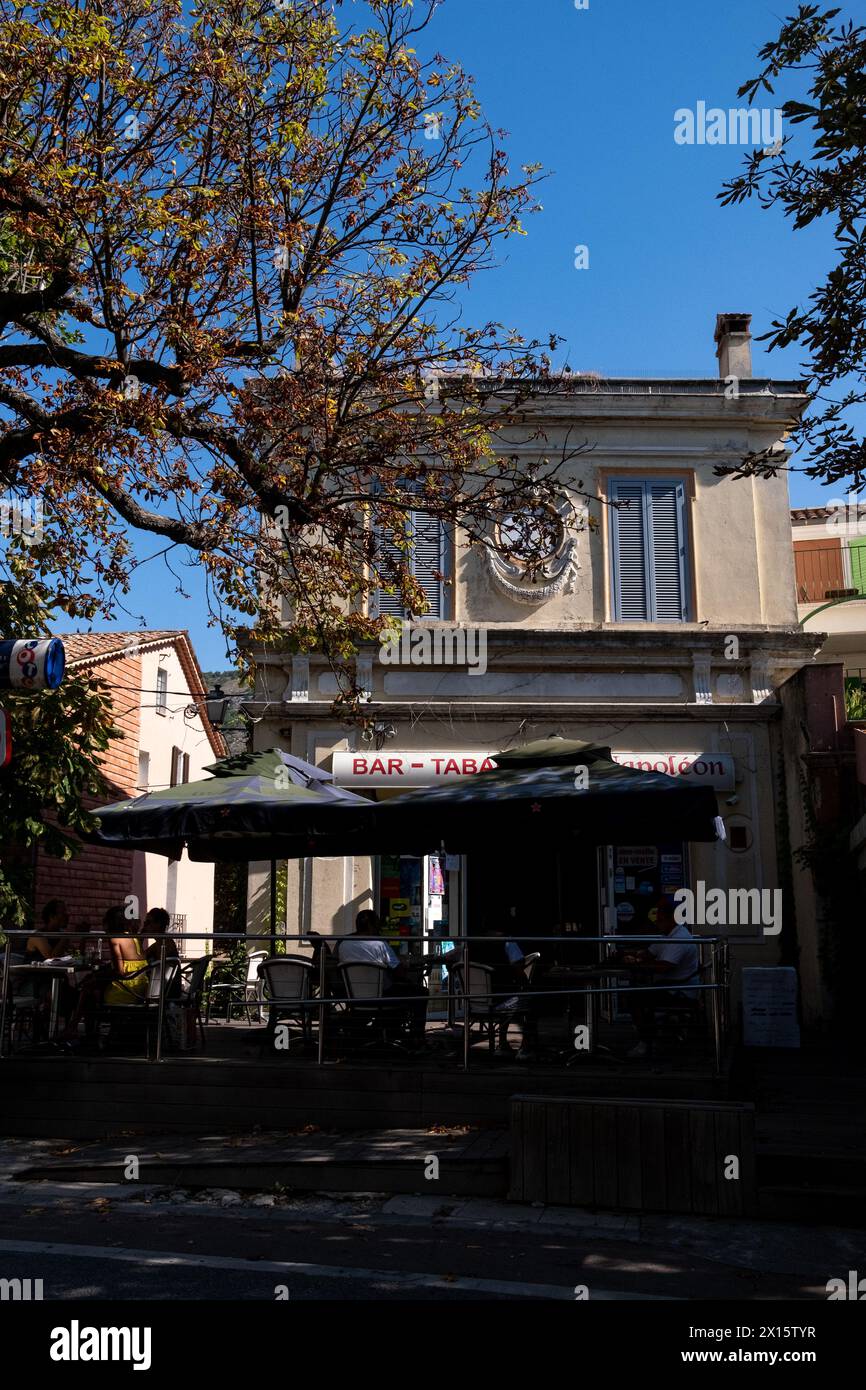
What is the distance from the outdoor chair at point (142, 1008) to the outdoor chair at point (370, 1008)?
1526 mm

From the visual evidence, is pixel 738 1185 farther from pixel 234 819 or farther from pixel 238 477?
pixel 238 477

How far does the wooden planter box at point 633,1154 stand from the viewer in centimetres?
723

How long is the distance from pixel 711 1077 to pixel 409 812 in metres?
3.33

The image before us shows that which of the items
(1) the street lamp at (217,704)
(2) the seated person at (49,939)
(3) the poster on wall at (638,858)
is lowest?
(2) the seated person at (49,939)

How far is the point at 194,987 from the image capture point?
422 inches

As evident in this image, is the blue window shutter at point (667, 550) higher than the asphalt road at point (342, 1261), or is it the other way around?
the blue window shutter at point (667, 550)

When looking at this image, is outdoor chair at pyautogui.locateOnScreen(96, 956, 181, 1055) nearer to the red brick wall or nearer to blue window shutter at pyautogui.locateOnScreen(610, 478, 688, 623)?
the red brick wall

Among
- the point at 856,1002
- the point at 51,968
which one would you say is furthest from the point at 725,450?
the point at 51,968

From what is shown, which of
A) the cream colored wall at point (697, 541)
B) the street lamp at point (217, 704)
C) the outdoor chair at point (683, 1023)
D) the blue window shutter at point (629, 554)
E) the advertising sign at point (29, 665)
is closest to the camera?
the advertising sign at point (29, 665)

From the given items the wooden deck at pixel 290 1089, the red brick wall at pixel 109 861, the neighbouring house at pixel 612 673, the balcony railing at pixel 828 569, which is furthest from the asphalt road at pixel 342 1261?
the balcony railing at pixel 828 569

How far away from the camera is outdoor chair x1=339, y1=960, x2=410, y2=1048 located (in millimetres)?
9945

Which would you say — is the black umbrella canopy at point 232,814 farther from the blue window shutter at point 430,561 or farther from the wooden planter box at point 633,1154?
the blue window shutter at point 430,561

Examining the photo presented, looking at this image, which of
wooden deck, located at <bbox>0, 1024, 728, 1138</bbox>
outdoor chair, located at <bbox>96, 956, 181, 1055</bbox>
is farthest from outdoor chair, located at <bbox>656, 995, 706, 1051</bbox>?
outdoor chair, located at <bbox>96, 956, 181, 1055</bbox>

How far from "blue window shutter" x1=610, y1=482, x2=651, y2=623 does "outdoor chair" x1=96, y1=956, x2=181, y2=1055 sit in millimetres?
9738
